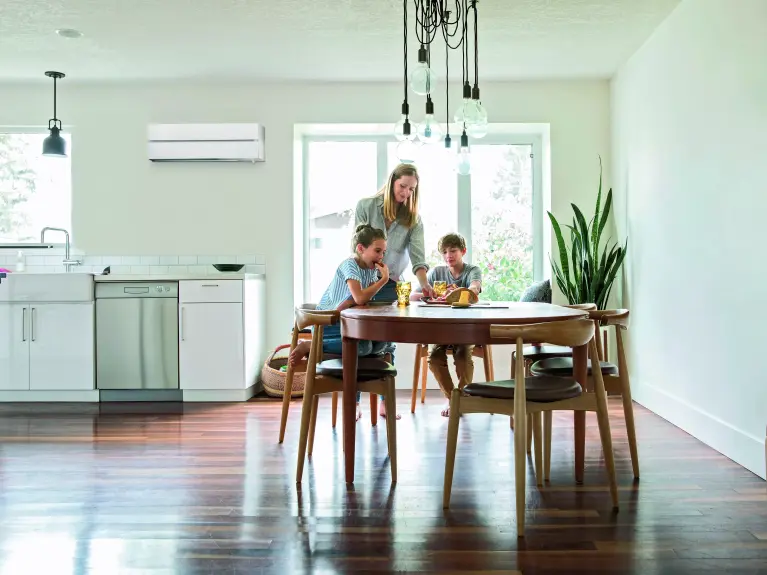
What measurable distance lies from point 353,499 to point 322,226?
3.42 metres

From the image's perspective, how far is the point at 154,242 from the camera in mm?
5578

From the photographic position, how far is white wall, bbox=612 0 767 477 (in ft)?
10.4

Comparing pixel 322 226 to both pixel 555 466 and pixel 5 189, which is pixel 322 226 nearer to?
pixel 5 189

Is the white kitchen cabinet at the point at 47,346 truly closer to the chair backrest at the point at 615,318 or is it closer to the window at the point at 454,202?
the window at the point at 454,202

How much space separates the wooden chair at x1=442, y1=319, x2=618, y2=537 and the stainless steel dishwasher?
116 inches

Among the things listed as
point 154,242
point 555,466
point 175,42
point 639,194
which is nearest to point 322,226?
point 154,242

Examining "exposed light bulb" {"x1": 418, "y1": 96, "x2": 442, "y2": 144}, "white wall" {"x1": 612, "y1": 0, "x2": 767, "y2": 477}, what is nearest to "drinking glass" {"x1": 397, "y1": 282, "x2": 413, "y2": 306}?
"exposed light bulb" {"x1": 418, "y1": 96, "x2": 442, "y2": 144}

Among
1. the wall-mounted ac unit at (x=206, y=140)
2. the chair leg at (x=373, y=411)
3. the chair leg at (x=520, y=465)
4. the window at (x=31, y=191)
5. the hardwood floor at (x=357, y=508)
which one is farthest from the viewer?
the window at (x=31, y=191)

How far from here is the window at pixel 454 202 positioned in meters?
5.80

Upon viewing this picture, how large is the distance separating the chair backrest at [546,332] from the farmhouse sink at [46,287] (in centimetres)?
355

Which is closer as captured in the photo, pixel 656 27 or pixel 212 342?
pixel 656 27

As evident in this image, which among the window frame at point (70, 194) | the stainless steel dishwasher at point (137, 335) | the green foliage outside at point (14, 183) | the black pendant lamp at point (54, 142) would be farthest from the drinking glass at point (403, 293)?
the green foliage outside at point (14, 183)

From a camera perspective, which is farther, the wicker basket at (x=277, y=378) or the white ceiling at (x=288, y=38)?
the wicker basket at (x=277, y=378)

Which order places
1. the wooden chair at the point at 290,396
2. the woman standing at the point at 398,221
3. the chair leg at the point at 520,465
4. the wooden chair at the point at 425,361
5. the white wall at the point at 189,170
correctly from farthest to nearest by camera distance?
1. the white wall at the point at 189,170
2. the wooden chair at the point at 425,361
3. the woman standing at the point at 398,221
4. the wooden chair at the point at 290,396
5. the chair leg at the point at 520,465
